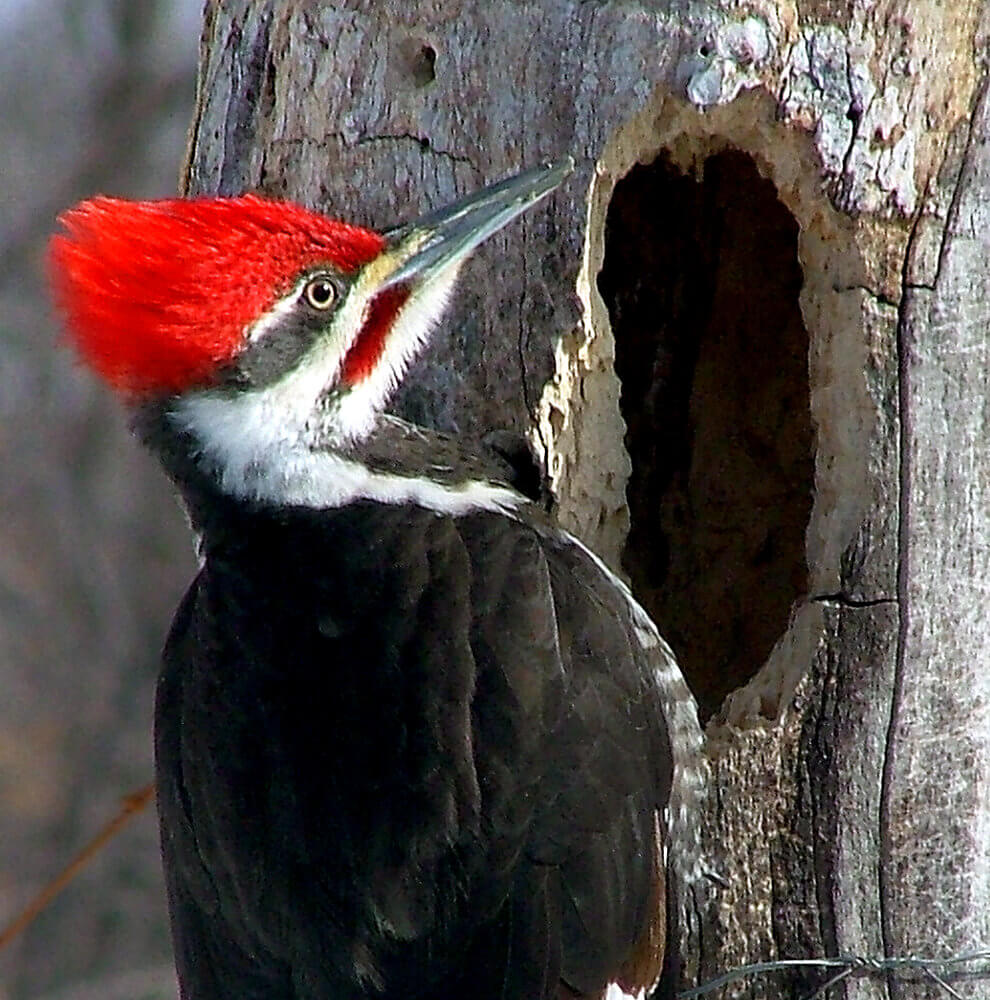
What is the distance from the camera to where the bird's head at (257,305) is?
8.72 feet

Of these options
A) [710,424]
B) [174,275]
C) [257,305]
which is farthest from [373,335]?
[710,424]

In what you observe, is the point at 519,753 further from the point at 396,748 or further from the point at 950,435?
the point at 950,435

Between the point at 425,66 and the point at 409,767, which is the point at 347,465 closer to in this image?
the point at 409,767

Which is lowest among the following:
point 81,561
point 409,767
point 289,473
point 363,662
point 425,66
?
point 81,561

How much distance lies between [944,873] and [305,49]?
1.70m

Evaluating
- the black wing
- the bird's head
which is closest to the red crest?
the bird's head

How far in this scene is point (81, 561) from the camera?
7.60 meters

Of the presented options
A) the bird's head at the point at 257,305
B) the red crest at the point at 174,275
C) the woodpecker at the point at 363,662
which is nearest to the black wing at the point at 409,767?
the woodpecker at the point at 363,662

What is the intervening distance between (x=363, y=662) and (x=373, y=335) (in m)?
0.55

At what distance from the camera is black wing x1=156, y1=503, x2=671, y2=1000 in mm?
2568

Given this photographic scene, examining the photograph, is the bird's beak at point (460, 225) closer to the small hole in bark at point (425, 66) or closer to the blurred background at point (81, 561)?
the small hole in bark at point (425, 66)

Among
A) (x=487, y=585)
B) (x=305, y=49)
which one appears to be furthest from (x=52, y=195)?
(x=487, y=585)

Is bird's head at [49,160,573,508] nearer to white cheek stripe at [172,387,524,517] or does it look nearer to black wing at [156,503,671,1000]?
white cheek stripe at [172,387,524,517]

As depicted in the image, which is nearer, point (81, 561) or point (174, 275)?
point (174, 275)
